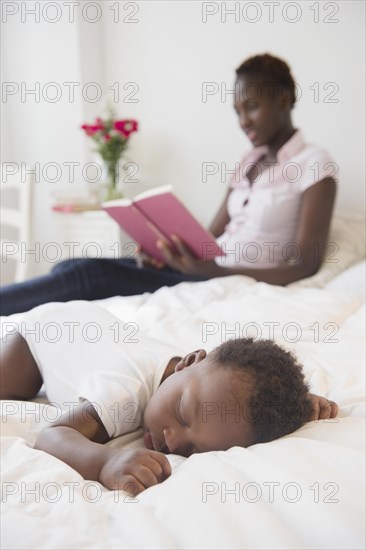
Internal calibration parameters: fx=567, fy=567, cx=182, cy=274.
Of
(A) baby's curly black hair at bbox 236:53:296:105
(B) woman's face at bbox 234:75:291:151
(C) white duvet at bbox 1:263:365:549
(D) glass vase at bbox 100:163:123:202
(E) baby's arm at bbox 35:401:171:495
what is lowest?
(E) baby's arm at bbox 35:401:171:495

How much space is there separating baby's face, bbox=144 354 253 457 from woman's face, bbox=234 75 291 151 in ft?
4.21

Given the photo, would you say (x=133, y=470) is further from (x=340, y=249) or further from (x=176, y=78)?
(x=176, y=78)

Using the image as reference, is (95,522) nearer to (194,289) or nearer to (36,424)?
(36,424)

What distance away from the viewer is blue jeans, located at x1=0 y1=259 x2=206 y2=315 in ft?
4.63

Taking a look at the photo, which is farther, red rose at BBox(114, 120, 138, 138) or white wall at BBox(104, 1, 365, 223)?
red rose at BBox(114, 120, 138, 138)

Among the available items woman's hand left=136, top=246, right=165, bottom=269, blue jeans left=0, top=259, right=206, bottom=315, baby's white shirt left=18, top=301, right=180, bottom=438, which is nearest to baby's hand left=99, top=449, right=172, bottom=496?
baby's white shirt left=18, top=301, right=180, bottom=438

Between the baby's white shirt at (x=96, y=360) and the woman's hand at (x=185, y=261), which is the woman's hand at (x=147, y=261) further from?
the baby's white shirt at (x=96, y=360)

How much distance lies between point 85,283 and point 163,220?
0.27 metres

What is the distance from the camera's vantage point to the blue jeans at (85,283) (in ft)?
4.63

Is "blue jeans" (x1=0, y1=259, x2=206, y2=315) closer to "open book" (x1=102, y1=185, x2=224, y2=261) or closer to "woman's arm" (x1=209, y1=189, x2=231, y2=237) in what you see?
"open book" (x1=102, y1=185, x2=224, y2=261)

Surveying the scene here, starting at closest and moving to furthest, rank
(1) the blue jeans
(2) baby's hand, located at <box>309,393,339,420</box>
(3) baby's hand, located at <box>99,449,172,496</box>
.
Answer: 1. (3) baby's hand, located at <box>99,449,172,496</box>
2. (2) baby's hand, located at <box>309,393,339,420</box>
3. (1) the blue jeans

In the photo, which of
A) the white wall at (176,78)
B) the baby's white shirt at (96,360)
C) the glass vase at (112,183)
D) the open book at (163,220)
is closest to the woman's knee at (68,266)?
the open book at (163,220)

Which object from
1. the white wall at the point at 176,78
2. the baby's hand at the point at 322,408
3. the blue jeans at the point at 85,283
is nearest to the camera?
the baby's hand at the point at 322,408

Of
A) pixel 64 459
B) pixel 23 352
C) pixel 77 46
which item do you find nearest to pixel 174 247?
pixel 23 352
